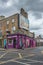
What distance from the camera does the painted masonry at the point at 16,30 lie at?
182ft

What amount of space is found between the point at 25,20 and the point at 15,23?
22.3ft

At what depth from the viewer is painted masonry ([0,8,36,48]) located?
5544cm

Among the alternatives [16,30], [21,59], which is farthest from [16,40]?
[21,59]

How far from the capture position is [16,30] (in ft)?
198

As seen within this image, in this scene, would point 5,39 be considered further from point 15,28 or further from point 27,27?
point 27,27

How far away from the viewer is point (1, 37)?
→ 6378 centimetres

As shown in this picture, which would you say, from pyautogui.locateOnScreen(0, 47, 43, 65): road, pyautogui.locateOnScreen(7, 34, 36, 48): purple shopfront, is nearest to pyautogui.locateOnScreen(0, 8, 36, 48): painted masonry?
pyautogui.locateOnScreen(7, 34, 36, 48): purple shopfront

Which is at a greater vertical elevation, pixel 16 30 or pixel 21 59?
pixel 16 30

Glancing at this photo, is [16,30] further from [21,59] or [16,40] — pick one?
[21,59]

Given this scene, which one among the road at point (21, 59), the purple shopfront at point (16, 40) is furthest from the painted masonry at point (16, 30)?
the road at point (21, 59)

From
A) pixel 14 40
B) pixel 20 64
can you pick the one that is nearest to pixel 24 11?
pixel 14 40

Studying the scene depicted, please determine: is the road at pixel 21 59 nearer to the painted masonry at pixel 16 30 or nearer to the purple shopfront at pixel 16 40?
the purple shopfront at pixel 16 40

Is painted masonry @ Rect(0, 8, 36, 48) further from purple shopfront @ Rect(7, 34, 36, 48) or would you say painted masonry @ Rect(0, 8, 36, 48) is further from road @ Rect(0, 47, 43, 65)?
road @ Rect(0, 47, 43, 65)

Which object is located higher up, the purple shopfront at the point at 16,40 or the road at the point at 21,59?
the purple shopfront at the point at 16,40
